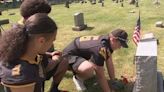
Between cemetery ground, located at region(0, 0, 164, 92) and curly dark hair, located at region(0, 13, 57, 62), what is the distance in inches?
129

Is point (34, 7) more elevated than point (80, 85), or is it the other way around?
point (34, 7)

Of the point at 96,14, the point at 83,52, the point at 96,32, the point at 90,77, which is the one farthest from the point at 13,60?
the point at 96,14

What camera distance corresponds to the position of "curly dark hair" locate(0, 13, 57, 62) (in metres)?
3.33

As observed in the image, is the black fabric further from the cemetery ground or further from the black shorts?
the cemetery ground

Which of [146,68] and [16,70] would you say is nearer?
[16,70]

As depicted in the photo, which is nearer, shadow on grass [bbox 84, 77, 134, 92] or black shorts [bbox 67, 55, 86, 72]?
black shorts [bbox 67, 55, 86, 72]

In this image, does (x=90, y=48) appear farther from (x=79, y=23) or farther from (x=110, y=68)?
(x=79, y=23)

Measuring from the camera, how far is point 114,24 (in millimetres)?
12703

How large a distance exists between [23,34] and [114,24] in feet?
31.4

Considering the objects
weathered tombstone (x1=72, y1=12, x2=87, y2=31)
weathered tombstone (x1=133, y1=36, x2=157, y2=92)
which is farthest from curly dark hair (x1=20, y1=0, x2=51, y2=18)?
weathered tombstone (x1=72, y1=12, x2=87, y2=31)

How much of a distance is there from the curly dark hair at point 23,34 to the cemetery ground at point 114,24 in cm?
329

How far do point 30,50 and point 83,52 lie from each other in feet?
9.33

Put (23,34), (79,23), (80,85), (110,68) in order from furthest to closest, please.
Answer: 1. (79,23)
2. (110,68)
3. (80,85)
4. (23,34)

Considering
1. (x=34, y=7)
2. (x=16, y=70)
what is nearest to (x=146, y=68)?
(x=34, y=7)
